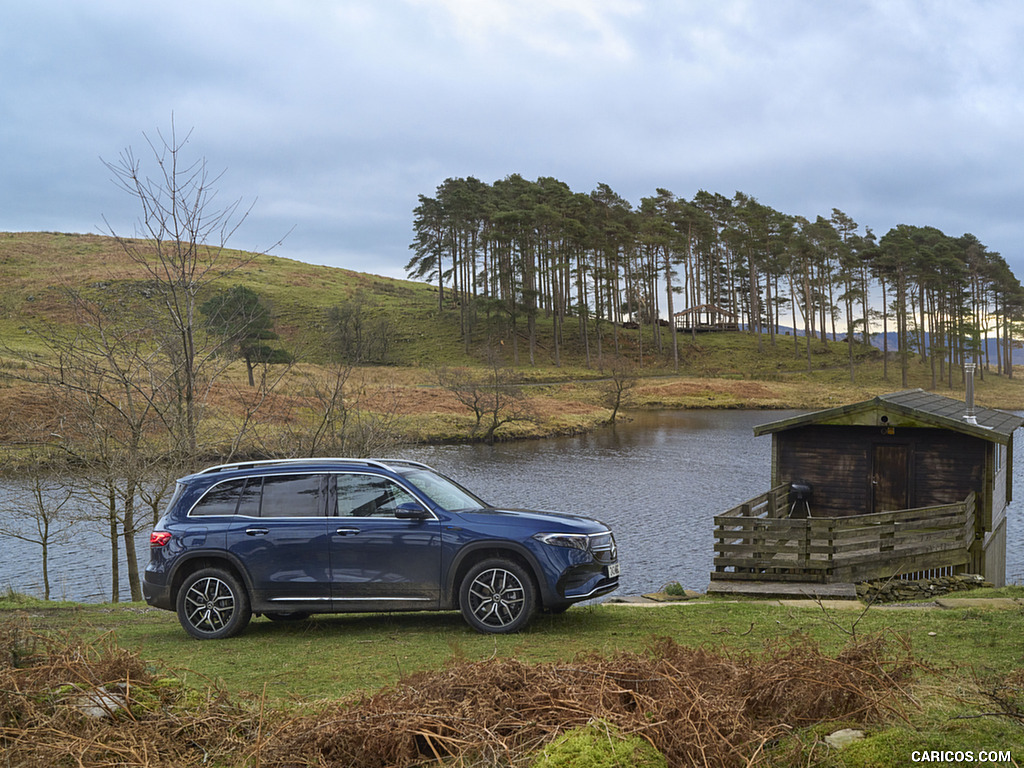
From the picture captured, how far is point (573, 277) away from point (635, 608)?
262ft

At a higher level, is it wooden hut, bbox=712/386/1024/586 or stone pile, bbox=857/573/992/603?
wooden hut, bbox=712/386/1024/586

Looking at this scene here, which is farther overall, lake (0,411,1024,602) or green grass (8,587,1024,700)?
lake (0,411,1024,602)

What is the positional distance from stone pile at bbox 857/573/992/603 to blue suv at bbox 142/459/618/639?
6.29m

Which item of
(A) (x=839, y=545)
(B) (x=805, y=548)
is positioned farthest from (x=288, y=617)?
(A) (x=839, y=545)

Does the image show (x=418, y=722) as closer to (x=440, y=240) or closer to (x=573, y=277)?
(x=573, y=277)

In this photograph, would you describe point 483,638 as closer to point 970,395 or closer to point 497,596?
point 497,596

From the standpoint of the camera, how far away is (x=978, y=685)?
464 cm

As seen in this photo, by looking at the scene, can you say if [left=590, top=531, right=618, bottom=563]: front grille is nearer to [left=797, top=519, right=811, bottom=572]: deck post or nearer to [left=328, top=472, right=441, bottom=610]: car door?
[left=328, top=472, right=441, bottom=610]: car door

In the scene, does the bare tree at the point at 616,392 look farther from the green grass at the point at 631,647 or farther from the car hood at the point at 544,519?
the car hood at the point at 544,519

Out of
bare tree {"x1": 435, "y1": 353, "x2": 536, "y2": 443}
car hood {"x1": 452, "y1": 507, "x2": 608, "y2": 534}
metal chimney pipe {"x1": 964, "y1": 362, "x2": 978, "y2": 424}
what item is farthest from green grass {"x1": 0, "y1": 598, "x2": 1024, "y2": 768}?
bare tree {"x1": 435, "y1": 353, "x2": 536, "y2": 443}

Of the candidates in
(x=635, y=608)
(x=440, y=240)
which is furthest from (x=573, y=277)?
(x=635, y=608)

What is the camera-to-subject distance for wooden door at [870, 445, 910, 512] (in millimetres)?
17297

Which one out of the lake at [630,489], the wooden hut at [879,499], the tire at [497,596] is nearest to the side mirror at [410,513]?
the tire at [497,596]

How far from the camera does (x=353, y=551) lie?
342 inches
